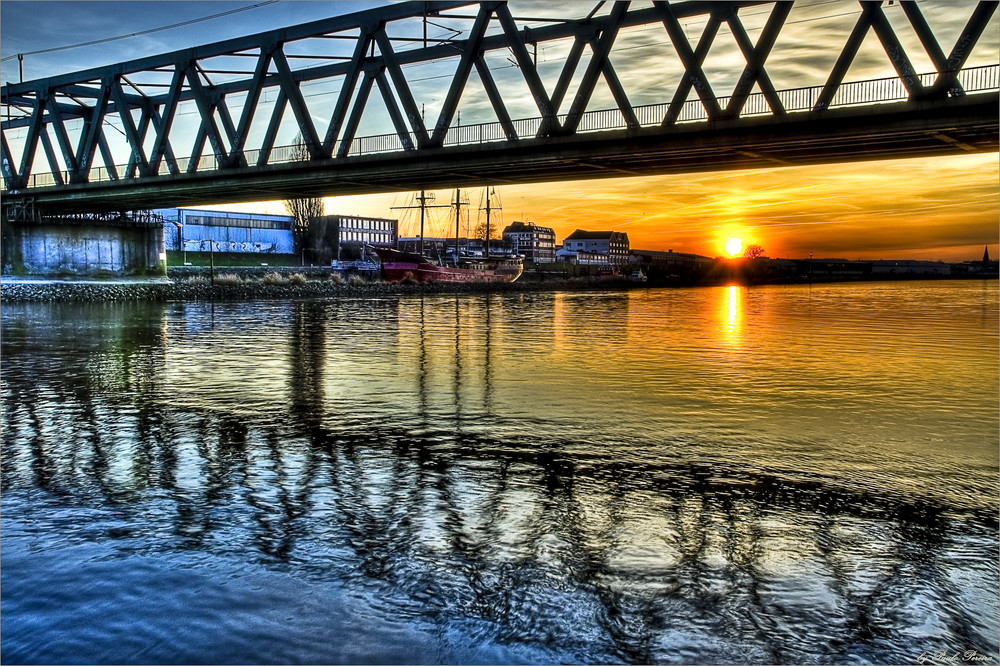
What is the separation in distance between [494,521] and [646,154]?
2779cm

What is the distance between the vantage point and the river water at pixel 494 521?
4367 millimetres

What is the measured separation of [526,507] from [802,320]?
32539 mm

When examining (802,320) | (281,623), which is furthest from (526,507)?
(802,320)

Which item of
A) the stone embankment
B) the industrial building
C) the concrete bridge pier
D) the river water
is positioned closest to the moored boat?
the stone embankment

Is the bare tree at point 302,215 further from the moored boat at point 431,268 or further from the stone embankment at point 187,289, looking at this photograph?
the stone embankment at point 187,289

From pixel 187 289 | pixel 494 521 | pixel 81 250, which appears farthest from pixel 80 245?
pixel 494 521

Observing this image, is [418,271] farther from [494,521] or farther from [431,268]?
[494,521]

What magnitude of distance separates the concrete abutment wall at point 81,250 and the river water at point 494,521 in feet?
175

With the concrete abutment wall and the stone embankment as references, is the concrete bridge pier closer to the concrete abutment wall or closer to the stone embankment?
the concrete abutment wall

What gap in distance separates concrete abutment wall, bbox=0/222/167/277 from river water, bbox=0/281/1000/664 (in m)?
53.3

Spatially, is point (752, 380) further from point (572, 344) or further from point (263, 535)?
point (263, 535)

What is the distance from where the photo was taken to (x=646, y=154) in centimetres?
3186

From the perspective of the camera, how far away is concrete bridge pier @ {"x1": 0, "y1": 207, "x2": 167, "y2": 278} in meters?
58.8

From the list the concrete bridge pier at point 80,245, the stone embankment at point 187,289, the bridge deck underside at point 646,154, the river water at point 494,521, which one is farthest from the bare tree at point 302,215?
the river water at point 494,521
